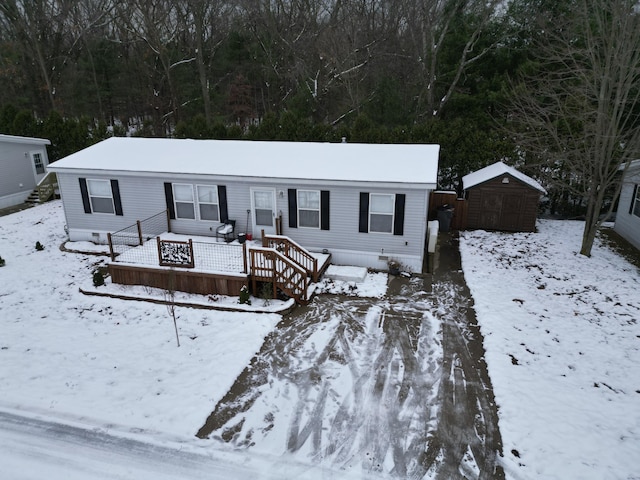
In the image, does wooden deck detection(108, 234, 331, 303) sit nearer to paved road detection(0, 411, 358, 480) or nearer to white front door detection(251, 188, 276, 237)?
white front door detection(251, 188, 276, 237)

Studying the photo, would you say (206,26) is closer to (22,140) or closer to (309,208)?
(22,140)

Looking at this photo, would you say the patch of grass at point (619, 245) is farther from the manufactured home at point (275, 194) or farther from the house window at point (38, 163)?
the house window at point (38, 163)

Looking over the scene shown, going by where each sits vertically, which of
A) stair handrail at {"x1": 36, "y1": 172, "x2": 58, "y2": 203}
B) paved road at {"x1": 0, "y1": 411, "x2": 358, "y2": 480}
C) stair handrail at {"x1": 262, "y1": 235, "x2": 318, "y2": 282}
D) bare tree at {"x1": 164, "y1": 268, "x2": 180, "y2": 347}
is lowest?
paved road at {"x1": 0, "y1": 411, "x2": 358, "y2": 480}

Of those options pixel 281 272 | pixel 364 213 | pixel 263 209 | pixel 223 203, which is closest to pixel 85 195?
pixel 223 203

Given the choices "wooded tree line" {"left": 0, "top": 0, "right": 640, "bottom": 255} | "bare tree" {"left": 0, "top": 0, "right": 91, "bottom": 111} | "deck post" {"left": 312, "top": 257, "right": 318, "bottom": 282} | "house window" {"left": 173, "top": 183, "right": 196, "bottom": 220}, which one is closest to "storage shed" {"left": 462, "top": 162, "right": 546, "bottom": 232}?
"wooded tree line" {"left": 0, "top": 0, "right": 640, "bottom": 255}

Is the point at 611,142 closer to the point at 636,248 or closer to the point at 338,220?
the point at 636,248

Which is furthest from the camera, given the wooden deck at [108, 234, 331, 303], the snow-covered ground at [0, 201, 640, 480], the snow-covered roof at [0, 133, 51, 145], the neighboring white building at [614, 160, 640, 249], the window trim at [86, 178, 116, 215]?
the snow-covered roof at [0, 133, 51, 145]

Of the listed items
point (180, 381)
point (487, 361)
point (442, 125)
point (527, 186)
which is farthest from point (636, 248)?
point (180, 381)
